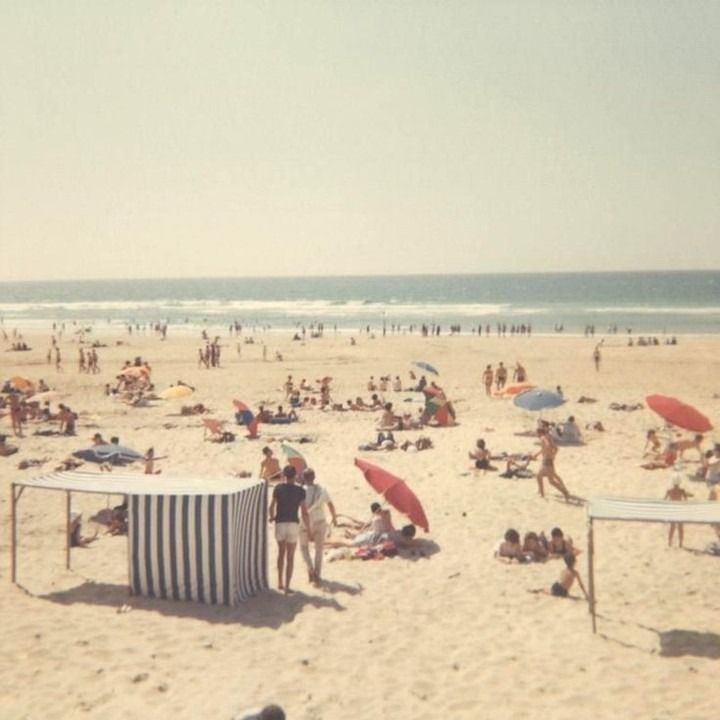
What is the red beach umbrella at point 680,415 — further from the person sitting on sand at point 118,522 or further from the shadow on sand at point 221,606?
the person sitting on sand at point 118,522

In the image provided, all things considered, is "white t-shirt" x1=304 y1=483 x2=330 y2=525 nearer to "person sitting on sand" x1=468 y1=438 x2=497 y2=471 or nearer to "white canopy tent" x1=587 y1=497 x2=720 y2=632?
"white canopy tent" x1=587 y1=497 x2=720 y2=632

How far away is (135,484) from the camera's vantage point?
330 inches

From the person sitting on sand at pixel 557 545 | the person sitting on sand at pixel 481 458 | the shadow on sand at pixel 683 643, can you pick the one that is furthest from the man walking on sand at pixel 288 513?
the person sitting on sand at pixel 481 458

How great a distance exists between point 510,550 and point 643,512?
2.54 m

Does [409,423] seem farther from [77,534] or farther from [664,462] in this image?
[77,534]

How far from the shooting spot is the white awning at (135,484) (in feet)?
26.1

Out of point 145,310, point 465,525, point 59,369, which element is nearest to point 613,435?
point 465,525

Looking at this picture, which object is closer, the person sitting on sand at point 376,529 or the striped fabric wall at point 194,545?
the striped fabric wall at point 194,545

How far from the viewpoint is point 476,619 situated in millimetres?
7879

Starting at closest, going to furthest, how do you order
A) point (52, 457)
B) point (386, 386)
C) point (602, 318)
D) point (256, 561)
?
point (256, 561), point (52, 457), point (386, 386), point (602, 318)

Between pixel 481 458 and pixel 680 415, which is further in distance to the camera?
pixel 481 458

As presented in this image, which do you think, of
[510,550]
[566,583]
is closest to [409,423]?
[510,550]

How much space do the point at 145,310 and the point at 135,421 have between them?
7468 centimetres

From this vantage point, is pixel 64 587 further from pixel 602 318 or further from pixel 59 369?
pixel 602 318
